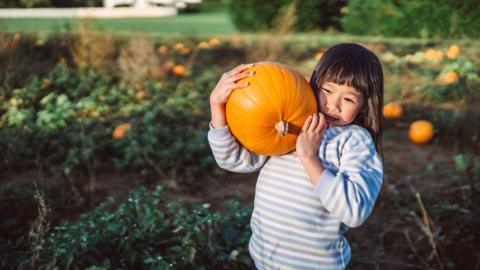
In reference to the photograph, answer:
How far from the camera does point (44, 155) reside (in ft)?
14.8

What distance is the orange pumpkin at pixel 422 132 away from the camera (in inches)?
192

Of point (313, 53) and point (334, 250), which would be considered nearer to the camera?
Answer: point (334, 250)

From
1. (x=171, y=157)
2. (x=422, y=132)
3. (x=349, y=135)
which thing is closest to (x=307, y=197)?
(x=349, y=135)

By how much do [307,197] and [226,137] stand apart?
0.37 m

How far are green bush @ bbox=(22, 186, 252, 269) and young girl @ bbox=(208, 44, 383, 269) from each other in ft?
2.66

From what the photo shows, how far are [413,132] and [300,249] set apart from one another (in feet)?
11.5

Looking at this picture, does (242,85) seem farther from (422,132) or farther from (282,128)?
(422,132)

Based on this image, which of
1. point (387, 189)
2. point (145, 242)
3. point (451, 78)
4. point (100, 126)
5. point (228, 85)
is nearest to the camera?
point (228, 85)

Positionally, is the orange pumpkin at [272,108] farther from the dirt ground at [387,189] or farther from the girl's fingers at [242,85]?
the dirt ground at [387,189]

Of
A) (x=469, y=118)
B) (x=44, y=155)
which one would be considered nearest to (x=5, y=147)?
(x=44, y=155)

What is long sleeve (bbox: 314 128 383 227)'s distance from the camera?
1.59 m

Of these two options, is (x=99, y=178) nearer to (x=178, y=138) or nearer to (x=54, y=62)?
(x=178, y=138)

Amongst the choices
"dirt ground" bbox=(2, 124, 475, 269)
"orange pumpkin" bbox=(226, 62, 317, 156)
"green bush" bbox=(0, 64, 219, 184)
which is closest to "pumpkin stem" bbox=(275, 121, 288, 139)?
"orange pumpkin" bbox=(226, 62, 317, 156)

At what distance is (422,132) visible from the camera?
4.88 m
